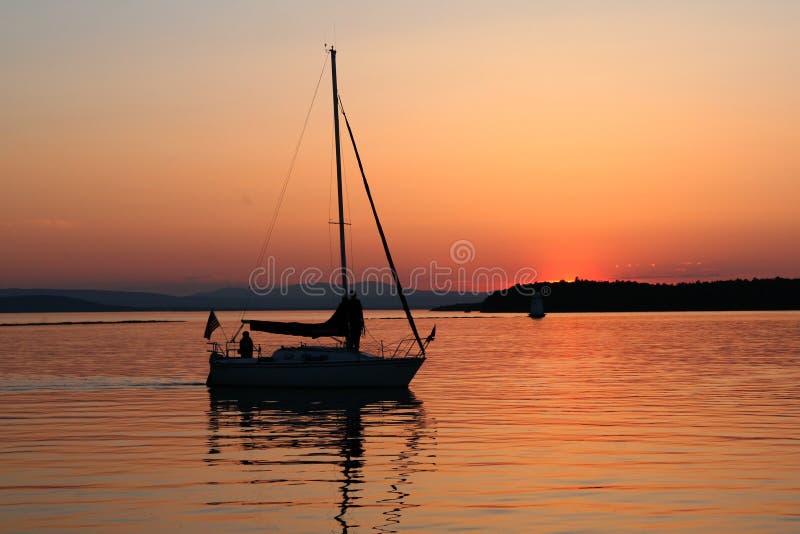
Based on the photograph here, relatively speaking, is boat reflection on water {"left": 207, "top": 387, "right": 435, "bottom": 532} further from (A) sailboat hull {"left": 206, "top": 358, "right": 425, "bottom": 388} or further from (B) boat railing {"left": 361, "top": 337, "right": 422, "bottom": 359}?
(B) boat railing {"left": 361, "top": 337, "right": 422, "bottom": 359}

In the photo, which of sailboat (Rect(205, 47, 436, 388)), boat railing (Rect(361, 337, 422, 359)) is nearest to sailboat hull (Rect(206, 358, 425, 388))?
sailboat (Rect(205, 47, 436, 388))

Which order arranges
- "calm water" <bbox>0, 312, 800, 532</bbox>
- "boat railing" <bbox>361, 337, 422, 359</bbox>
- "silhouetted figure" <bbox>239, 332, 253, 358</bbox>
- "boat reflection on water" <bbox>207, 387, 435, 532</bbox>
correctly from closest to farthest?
1. "calm water" <bbox>0, 312, 800, 532</bbox>
2. "boat reflection on water" <bbox>207, 387, 435, 532</bbox>
3. "silhouetted figure" <bbox>239, 332, 253, 358</bbox>
4. "boat railing" <bbox>361, 337, 422, 359</bbox>

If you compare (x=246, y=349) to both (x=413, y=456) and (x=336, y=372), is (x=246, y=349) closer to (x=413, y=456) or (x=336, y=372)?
(x=336, y=372)

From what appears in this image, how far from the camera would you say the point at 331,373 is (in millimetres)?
46375

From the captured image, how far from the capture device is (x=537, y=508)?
1916 centimetres

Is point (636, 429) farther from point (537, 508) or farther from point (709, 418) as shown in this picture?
point (537, 508)

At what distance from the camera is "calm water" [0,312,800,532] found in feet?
61.1

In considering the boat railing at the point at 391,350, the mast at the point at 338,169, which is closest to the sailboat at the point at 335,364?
the mast at the point at 338,169

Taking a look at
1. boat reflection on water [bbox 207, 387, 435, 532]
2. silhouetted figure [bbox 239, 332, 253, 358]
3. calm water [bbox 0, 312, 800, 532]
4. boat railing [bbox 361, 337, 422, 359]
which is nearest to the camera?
calm water [bbox 0, 312, 800, 532]

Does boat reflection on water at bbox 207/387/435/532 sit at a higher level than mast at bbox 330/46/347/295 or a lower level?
lower

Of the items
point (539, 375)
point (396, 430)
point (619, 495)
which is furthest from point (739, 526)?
point (539, 375)

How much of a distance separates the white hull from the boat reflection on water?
0.53 meters

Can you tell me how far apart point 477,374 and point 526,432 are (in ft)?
90.3

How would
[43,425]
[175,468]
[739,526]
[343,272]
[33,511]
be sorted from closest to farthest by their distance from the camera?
[739,526], [33,511], [175,468], [43,425], [343,272]
